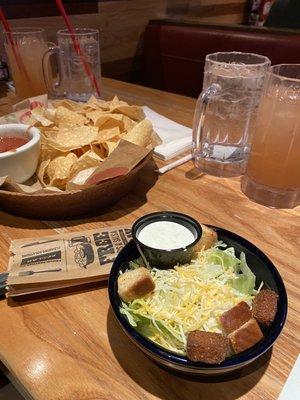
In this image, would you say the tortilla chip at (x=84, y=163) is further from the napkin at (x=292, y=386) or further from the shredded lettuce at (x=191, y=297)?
the napkin at (x=292, y=386)

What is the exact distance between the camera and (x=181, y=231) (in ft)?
2.22

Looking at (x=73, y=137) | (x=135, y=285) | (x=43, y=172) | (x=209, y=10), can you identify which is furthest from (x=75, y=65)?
(x=209, y=10)

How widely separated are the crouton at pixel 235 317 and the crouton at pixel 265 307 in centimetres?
1

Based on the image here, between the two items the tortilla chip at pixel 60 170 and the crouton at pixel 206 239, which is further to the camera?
the tortilla chip at pixel 60 170

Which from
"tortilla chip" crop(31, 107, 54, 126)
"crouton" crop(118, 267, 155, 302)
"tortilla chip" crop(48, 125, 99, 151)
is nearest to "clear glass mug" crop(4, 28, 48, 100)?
"tortilla chip" crop(31, 107, 54, 126)

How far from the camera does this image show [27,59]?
1481mm

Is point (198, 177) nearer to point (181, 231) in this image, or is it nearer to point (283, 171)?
point (283, 171)

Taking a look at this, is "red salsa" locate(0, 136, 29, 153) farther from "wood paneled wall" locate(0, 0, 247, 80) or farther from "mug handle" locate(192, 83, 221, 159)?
"wood paneled wall" locate(0, 0, 247, 80)

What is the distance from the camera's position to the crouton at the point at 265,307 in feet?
1.70

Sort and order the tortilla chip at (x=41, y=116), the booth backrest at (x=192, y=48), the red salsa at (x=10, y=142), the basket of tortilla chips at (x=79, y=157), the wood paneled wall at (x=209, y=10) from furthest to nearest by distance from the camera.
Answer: the wood paneled wall at (x=209, y=10) → the booth backrest at (x=192, y=48) → the tortilla chip at (x=41, y=116) → the red salsa at (x=10, y=142) → the basket of tortilla chips at (x=79, y=157)

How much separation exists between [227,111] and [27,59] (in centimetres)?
89

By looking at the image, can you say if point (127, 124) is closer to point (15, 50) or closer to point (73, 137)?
point (73, 137)

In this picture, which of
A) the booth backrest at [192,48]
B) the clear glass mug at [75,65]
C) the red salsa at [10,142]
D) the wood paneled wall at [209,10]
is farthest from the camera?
the wood paneled wall at [209,10]

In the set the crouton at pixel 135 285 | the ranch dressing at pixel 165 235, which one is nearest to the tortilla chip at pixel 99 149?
the ranch dressing at pixel 165 235
